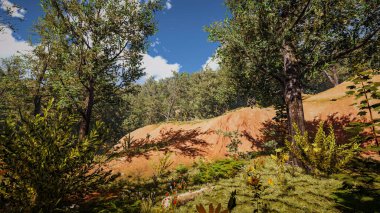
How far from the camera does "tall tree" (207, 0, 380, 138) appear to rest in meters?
10.1

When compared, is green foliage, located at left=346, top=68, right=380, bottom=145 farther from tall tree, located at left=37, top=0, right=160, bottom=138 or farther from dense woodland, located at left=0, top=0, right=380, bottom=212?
tall tree, located at left=37, top=0, right=160, bottom=138

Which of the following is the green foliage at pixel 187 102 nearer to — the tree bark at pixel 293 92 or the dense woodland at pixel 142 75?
the dense woodland at pixel 142 75

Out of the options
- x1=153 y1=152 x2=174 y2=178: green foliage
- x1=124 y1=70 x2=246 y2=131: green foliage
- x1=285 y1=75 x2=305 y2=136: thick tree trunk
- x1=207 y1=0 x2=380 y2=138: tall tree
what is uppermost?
x1=124 y1=70 x2=246 y2=131: green foliage

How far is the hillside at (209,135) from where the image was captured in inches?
613

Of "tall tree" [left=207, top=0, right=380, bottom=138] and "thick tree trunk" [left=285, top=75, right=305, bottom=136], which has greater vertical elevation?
"tall tree" [left=207, top=0, right=380, bottom=138]

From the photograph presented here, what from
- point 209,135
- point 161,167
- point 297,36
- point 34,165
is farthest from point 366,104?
point 209,135

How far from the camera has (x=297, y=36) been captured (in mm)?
11125

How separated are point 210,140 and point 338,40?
11.5 metres

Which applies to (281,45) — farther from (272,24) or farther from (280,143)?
(280,143)

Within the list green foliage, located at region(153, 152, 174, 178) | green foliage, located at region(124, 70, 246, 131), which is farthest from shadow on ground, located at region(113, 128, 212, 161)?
green foliage, located at region(124, 70, 246, 131)

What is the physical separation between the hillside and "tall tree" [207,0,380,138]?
226 inches

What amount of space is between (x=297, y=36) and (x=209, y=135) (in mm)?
10832

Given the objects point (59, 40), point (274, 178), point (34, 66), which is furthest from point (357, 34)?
point (34, 66)

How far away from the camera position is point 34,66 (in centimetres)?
2614
